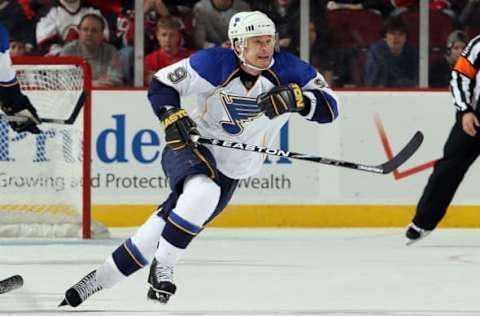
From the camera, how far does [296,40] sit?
9094 mm

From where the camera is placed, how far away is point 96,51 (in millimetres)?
9031

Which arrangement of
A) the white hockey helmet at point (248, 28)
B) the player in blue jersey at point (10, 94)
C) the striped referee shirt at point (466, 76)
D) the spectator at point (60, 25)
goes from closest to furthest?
the white hockey helmet at point (248, 28), the player in blue jersey at point (10, 94), the striped referee shirt at point (466, 76), the spectator at point (60, 25)

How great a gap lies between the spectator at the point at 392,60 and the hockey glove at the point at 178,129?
4.11 meters

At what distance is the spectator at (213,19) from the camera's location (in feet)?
29.6

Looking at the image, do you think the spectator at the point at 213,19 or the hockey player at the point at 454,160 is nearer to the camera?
the hockey player at the point at 454,160

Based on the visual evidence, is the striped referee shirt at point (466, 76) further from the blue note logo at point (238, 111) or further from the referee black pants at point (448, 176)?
the blue note logo at point (238, 111)

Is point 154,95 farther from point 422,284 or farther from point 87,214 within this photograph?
point 87,214

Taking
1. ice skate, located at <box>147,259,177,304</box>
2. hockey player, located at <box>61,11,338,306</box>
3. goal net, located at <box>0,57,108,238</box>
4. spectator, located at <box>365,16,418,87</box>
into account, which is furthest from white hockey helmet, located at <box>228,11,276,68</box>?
spectator, located at <box>365,16,418,87</box>

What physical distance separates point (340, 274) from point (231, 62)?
1.58 metres

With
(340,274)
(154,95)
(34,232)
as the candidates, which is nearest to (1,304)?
(154,95)

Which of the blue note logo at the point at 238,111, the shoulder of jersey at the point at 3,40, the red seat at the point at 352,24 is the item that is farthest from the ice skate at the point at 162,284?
the red seat at the point at 352,24

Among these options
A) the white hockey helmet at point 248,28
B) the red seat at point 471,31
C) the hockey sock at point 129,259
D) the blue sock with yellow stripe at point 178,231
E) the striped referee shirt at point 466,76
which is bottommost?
the red seat at point 471,31

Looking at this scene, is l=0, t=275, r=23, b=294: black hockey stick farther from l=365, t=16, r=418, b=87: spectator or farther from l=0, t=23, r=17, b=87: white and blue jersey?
l=365, t=16, r=418, b=87: spectator

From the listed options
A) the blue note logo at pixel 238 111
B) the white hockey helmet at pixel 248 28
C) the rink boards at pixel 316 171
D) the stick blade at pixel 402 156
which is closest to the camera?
the white hockey helmet at pixel 248 28
